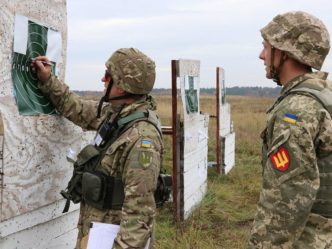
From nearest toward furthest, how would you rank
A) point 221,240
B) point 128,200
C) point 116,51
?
point 128,200 → point 116,51 → point 221,240

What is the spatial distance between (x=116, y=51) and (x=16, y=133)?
728 mm

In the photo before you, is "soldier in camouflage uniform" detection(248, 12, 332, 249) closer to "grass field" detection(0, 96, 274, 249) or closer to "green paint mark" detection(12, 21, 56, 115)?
"grass field" detection(0, 96, 274, 249)

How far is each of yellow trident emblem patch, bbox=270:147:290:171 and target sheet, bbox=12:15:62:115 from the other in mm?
1433

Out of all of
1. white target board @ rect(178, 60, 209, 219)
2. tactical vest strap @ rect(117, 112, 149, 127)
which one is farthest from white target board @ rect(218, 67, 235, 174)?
tactical vest strap @ rect(117, 112, 149, 127)

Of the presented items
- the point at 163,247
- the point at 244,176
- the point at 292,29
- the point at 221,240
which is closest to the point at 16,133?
the point at 292,29

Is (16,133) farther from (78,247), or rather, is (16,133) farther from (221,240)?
(221,240)

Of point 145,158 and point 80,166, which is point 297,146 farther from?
point 80,166

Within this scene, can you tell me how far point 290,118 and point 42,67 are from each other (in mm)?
1545

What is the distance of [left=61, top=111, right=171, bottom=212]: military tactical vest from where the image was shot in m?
2.72

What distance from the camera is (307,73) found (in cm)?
253

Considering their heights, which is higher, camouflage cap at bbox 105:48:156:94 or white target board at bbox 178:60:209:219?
camouflage cap at bbox 105:48:156:94

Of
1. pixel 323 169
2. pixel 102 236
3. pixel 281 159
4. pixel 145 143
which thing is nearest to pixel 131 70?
pixel 145 143

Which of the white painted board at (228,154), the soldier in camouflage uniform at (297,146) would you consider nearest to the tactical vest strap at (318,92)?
the soldier in camouflage uniform at (297,146)

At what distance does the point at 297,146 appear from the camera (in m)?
2.25
